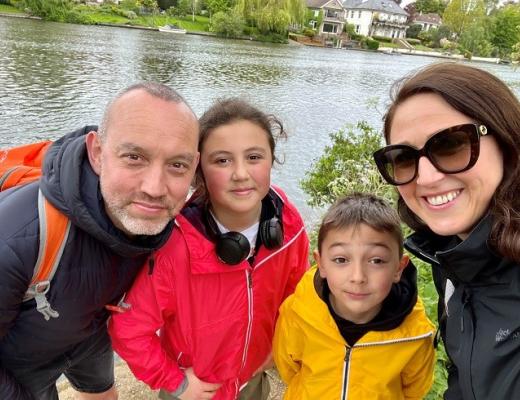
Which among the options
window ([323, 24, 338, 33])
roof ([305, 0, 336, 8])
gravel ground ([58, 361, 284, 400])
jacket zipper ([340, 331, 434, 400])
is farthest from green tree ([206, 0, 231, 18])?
jacket zipper ([340, 331, 434, 400])

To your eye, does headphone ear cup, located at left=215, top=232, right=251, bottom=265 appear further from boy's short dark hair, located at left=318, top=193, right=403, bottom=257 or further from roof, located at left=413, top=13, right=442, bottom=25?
roof, located at left=413, top=13, right=442, bottom=25

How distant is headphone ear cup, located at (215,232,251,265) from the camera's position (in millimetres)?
1883

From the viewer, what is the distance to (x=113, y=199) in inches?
67.1

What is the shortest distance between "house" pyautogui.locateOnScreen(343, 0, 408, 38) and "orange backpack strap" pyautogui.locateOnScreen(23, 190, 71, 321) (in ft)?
263

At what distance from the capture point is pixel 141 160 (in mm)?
1720

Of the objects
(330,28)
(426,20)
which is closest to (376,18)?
(330,28)

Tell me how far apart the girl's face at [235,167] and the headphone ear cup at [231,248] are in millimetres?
177

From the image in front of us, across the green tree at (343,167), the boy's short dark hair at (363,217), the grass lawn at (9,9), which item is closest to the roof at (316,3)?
the grass lawn at (9,9)

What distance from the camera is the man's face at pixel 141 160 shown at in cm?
170

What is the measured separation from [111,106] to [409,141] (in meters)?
1.23

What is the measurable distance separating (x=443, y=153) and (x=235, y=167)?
0.94 meters

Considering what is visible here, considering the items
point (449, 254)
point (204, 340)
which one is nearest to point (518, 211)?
point (449, 254)

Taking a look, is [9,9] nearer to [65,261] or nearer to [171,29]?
[171,29]

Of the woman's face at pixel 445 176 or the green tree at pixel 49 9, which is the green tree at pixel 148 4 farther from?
the woman's face at pixel 445 176
